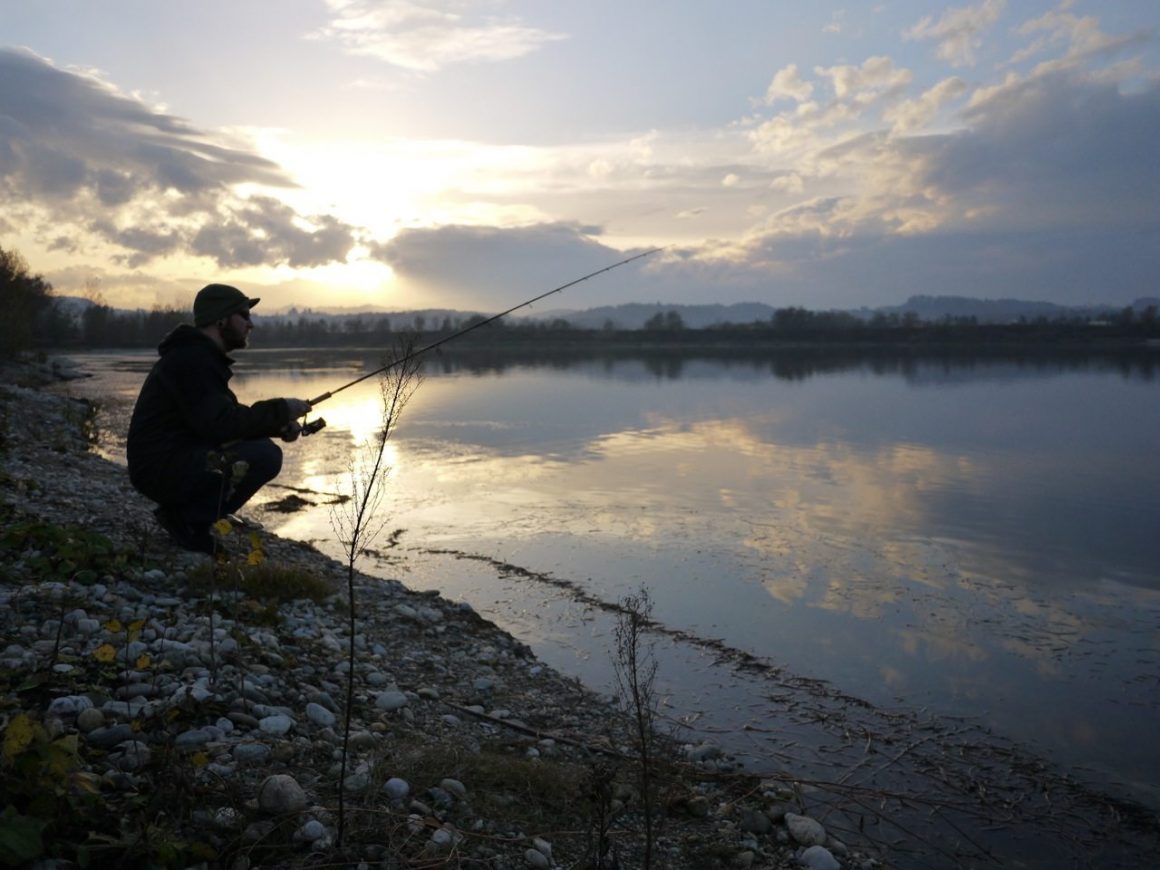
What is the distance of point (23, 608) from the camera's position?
4.87 m

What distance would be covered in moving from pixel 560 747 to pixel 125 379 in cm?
4922

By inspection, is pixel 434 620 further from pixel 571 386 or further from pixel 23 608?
pixel 571 386

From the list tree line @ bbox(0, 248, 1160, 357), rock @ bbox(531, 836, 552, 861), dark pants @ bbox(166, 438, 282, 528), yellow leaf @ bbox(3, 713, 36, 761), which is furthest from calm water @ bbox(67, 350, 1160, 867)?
tree line @ bbox(0, 248, 1160, 357)

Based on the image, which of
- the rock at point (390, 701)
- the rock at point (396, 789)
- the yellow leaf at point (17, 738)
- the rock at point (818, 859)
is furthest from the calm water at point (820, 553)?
the yellow leaf at point (17, 738)

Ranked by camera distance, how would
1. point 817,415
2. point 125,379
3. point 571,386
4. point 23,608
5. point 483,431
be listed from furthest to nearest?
point 125,379, point 571,386, point 817,415, point 483,431, point 23,608

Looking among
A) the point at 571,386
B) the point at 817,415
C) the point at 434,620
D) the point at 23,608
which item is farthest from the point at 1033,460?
the point at 571,386

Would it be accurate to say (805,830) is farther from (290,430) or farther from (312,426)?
(312,426)

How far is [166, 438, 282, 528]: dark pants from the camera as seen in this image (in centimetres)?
588

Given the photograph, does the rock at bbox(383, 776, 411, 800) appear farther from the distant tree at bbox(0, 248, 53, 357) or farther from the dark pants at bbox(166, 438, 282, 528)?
the distant tree at bbox(0, 248, 53, 357)

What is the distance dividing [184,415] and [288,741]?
2.69 m

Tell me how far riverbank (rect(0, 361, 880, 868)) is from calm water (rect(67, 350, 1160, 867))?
1172mm

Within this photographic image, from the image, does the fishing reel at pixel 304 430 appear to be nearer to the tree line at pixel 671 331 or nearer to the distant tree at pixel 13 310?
the distant tree at pixel 13 310

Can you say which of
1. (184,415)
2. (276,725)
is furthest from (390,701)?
(184,415)

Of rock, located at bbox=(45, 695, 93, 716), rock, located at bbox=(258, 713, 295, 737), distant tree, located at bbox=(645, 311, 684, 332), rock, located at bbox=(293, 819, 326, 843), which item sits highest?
distant tree, located at bbox=(645, 311, 684, 332)
